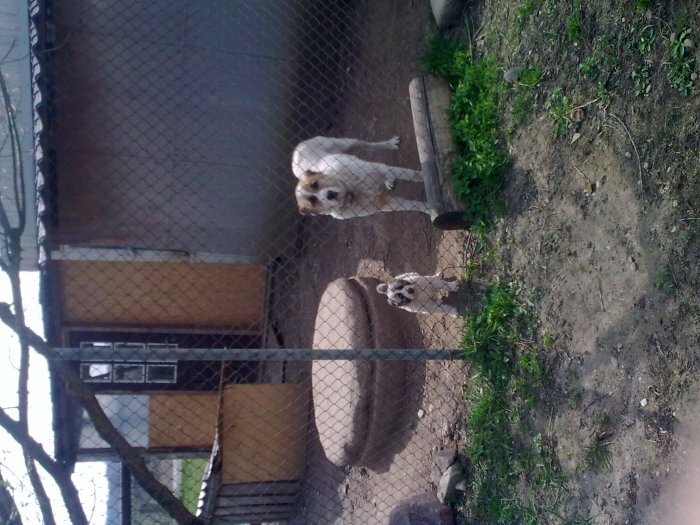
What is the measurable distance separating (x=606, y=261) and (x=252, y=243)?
4.85 metres

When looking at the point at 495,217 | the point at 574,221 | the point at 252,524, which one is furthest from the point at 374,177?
the point at 252,524

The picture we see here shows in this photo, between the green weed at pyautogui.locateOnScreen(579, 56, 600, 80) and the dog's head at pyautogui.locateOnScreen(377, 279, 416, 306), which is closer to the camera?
the green weed at pyautogui.locateOnScreen(579, 56, 600, 80)

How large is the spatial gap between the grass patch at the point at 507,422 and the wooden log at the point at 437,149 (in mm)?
634

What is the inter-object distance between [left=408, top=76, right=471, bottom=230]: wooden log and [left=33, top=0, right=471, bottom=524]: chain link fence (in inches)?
13.7

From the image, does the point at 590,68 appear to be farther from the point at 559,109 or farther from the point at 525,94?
the point at 525,94

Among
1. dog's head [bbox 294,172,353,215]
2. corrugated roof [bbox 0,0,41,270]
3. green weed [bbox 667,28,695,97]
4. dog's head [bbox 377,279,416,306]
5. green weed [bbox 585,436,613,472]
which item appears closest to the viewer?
green weed [bbox 667,28,695,97]

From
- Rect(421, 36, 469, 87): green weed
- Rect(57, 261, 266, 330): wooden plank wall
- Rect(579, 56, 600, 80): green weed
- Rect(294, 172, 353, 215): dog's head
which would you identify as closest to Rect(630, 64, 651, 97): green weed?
Rect(579, 56, 600, 80): green weed

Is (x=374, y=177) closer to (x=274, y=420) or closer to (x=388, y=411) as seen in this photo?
(x=388, y=411)

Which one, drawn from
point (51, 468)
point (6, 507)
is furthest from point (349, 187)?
point (6, 507)

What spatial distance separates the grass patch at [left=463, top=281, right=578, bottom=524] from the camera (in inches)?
153

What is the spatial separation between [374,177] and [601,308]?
7.33 ft

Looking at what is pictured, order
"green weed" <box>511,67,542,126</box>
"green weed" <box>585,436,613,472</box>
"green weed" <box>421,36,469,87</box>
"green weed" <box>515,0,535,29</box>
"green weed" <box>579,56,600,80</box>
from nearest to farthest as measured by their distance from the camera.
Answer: "green weed" <box>585,436,613,472</box> < "green weed" <box>579,56,600,80</box> < "green weed" <box>511,67,542,126</box> < "green weed" <box>515,0,535,29</box> < "green weed" <box>421,36,469,87</box>

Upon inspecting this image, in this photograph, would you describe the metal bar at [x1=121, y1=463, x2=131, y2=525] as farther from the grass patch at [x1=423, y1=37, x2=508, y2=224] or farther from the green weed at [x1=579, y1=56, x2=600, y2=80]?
the green weed at [x1=579, y1=56, x2=600, y2=80]

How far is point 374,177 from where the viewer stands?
17.1ft
